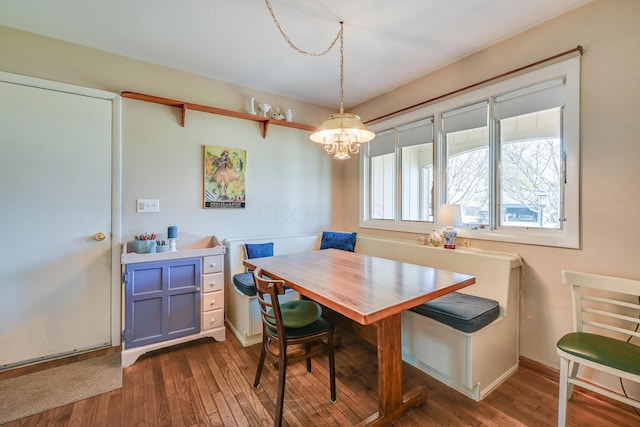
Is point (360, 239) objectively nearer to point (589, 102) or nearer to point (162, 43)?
point (589, 102)

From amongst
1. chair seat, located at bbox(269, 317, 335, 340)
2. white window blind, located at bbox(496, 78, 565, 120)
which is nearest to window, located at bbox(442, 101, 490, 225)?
white window blind, located at bbox(496, 78, 565, 120)

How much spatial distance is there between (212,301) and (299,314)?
1172 millimetres

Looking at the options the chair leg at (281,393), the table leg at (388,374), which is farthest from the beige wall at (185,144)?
the table leg at (388,374)

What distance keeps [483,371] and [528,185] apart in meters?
1.51

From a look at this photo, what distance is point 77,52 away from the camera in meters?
2.38

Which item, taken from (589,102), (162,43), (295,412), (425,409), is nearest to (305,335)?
(295,412)

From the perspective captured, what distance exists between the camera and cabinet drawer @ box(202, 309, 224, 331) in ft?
8.33

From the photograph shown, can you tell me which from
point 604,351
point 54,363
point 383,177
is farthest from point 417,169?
point 54,363

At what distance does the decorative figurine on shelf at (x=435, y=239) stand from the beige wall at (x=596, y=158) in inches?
21.7

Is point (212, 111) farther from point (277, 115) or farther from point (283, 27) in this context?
point (283, 27)

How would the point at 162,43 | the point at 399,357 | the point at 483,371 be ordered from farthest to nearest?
the point at 162,43, the point at 483,371, the point at 399,357

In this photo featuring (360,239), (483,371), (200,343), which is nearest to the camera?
(483,371)

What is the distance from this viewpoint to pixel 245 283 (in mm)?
2518

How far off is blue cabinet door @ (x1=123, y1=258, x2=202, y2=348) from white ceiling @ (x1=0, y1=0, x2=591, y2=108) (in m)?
1.94
